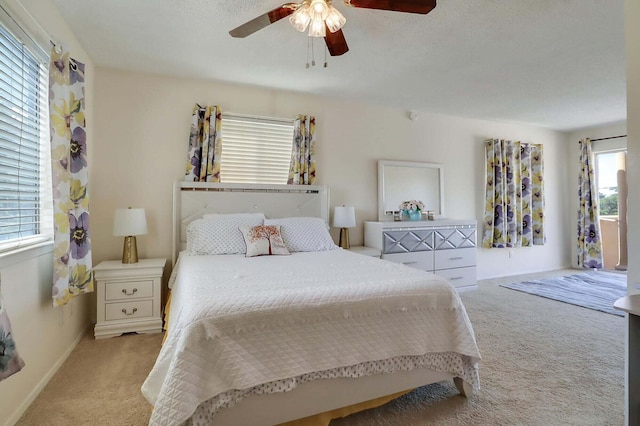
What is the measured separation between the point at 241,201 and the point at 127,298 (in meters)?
1.37

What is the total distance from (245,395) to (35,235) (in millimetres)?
1718

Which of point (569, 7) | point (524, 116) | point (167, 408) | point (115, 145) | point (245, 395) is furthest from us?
point (524, 116)

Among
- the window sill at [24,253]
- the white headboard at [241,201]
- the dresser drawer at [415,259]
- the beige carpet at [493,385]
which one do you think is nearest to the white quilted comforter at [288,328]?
the beige carpet at [493,385]

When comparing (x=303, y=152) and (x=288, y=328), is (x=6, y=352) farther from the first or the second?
(x=303, y=152)

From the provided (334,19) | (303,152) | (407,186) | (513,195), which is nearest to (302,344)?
(334,19)

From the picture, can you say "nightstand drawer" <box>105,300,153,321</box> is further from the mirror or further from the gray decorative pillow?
the mirror

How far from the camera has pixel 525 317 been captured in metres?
3.17

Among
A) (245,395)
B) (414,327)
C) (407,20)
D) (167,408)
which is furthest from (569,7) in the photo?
(167,408)

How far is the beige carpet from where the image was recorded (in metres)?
1.65

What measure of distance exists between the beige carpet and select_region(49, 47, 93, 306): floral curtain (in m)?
0.56

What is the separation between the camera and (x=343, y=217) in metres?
3.68

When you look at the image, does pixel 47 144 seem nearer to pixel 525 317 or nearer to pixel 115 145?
pixel 115 145

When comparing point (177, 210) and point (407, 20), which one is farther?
point (177, 210)

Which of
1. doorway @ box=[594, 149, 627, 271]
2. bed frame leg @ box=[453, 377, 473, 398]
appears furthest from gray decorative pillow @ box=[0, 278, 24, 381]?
doorway @ box=[594, 149, 627, 271]
